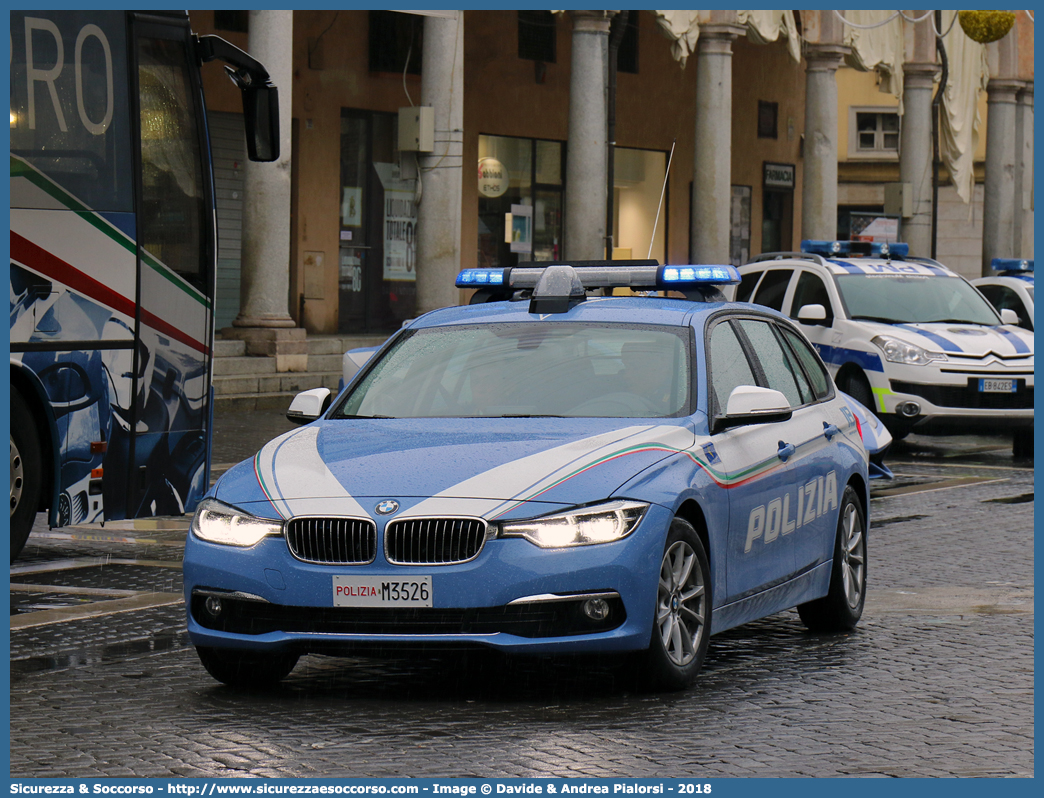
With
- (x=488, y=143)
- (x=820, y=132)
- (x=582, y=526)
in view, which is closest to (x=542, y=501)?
(x=582, y=526)

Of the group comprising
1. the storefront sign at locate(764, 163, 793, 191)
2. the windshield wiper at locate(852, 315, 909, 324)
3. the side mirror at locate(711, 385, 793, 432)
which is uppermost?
the storefront sign at locate(764, 163, 793, 191)

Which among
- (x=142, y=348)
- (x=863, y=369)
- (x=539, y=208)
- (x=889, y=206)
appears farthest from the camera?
(x=889, y=206)

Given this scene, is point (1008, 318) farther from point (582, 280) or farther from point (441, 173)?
point (582, 280)

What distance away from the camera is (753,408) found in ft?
23.0

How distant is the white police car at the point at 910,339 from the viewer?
1697cm

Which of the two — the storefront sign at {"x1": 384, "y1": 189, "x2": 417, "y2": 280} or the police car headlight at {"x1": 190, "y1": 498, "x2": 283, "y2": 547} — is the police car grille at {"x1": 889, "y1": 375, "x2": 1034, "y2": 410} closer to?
the police car headlight at {"x1": 190, "y1": 498, "x2": 283, "y2": 547}

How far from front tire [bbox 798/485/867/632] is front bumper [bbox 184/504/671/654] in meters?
2.02

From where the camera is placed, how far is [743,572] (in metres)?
7.07

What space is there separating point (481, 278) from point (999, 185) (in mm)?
36957

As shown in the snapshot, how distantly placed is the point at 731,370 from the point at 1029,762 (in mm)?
2535

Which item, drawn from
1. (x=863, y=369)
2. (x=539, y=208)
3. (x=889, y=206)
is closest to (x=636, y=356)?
(x=863, y=369)

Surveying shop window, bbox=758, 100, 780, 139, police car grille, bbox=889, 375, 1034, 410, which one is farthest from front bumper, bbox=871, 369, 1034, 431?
shop window, bbox=758, 100, 780, 139

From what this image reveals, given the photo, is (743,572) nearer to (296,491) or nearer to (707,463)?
(707,463)

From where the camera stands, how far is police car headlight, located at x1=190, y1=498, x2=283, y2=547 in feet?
20.6
